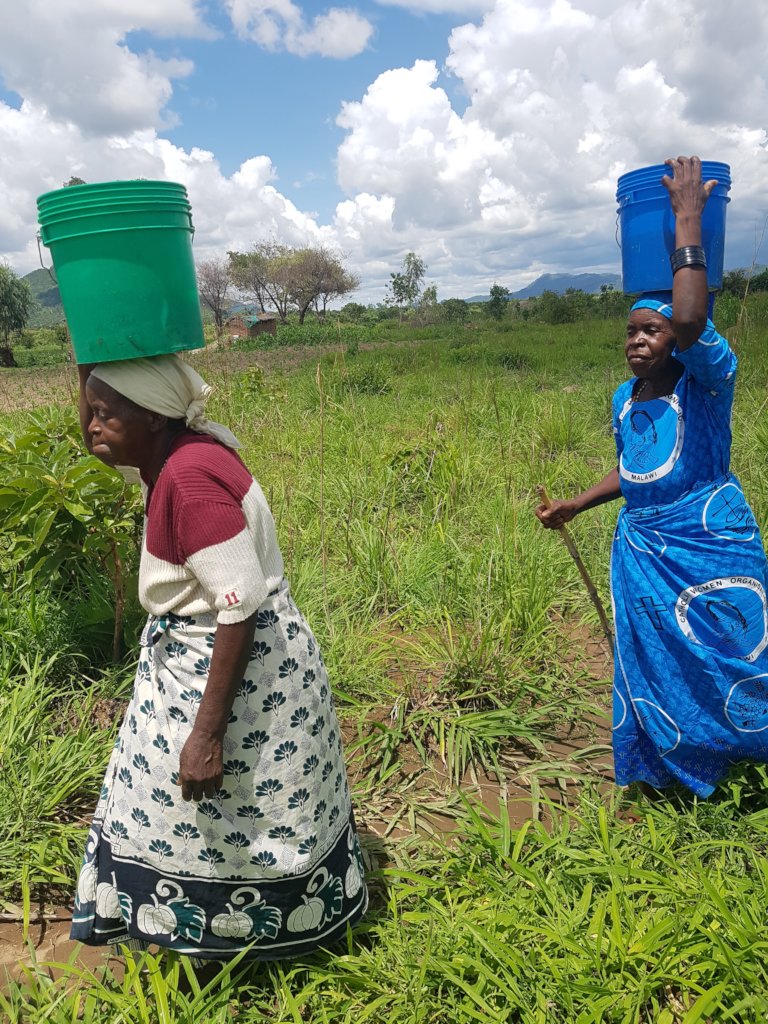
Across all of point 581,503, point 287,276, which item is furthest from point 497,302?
point 581,503

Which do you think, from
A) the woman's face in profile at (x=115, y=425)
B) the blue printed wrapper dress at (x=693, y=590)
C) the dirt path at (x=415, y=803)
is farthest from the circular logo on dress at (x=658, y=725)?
the woman's face in profile at (x=115, y=425)

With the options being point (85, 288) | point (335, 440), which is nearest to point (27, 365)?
point (335, 440)

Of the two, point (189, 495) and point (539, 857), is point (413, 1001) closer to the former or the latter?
point (539, 857)

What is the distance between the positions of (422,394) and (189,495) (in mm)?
6150

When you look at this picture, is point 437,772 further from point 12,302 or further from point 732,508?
point 12,302

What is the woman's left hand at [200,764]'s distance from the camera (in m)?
1.18

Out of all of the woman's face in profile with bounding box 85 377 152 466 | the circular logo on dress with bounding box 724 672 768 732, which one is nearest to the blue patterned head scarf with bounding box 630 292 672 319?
the circular logo on dress with bounding box 724 672 768 732

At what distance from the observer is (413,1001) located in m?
1.37

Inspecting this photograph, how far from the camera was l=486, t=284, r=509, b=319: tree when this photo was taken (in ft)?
106

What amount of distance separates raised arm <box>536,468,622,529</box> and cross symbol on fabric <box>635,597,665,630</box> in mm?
345

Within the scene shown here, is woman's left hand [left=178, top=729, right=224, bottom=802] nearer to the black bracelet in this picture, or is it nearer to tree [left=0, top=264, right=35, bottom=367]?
the black bracelet

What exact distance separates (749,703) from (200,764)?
1.33 meters

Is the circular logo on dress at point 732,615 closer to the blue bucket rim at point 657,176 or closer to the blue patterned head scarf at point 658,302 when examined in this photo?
the blue patterned head scarf at point 658,302

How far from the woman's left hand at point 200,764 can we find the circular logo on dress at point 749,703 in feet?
4.10
